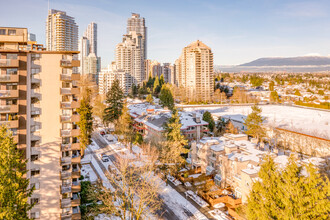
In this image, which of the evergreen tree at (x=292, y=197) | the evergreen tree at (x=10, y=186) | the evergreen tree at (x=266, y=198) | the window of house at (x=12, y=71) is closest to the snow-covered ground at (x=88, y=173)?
the window of house at (x=12, y=71)

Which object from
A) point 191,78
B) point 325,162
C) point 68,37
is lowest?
point 325,162

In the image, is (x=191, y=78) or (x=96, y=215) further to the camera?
(x=191, y=78)

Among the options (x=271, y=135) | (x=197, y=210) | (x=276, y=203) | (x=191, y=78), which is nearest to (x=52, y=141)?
(x=197, y=210)

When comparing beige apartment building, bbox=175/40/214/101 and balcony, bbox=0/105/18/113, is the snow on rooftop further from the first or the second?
beige apartment building, bbox=175/40/214/101

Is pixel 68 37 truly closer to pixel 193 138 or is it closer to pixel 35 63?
pixel 193 138

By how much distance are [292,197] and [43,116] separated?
17.2 metres

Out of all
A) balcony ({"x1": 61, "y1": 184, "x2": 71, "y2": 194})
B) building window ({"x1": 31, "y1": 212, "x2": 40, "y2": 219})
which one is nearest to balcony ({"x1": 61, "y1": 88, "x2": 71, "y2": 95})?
balcony ({"x1": 61, "y1": 184, "x2": 71, "y2": 194})

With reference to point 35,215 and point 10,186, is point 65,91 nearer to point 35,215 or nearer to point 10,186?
point 10,186

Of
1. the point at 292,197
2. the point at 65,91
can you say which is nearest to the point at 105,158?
the point at 65,91

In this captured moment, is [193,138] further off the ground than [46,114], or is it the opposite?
[46,114]

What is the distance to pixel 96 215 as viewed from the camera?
19219 mm

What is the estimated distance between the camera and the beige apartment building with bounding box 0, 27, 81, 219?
54.6 ft

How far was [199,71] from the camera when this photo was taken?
307 feet

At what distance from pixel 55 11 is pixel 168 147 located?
397 ft
